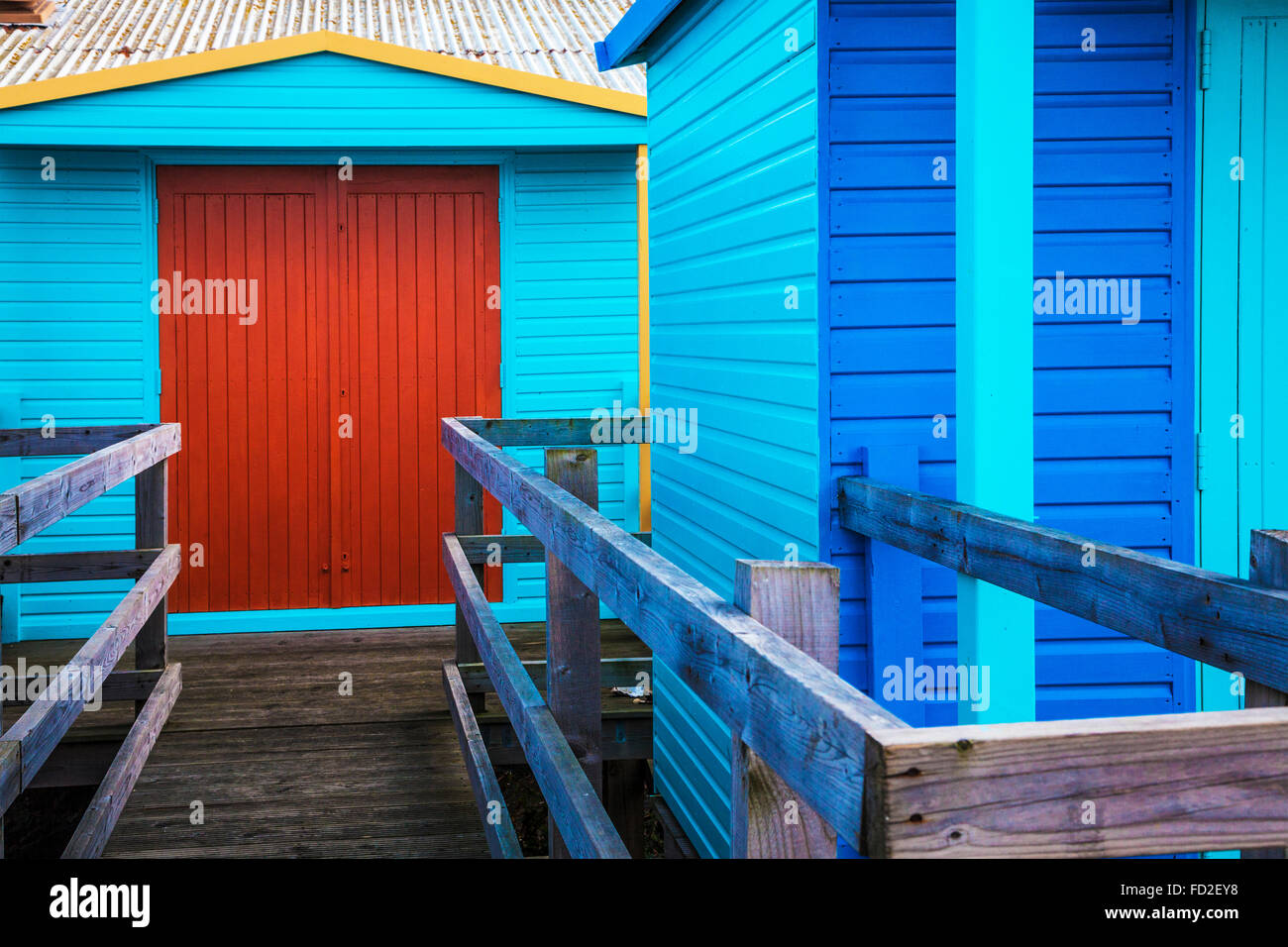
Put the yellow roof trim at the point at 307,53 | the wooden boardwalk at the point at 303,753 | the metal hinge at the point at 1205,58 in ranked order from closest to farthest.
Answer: the metal hinge at the point at 1205,58
the wooden boardwalk at the point at 303,753
the yellow roof trim at the point at 307,53

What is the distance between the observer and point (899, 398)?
11.9ft

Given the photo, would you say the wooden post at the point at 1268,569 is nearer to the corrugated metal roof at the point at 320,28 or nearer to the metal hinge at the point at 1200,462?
the metal hinge at the point at 1200,462

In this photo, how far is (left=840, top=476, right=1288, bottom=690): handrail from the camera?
82.0 inches

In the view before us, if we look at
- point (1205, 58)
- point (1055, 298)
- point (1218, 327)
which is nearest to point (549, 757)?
point (1055, 298)

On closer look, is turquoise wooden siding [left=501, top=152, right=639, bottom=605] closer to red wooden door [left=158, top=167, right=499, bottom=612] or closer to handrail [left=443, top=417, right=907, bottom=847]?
red wooden door [left=158, top=167, right=499, bottom=612]

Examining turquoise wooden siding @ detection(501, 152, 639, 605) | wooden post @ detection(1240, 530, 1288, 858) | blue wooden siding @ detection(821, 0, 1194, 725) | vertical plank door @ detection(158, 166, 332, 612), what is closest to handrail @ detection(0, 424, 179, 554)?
blue wooden siding @ detection(821, 0, 1194, 725)

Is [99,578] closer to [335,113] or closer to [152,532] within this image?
[152,532]

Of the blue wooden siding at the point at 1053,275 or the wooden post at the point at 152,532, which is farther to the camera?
the wooden post at the point at 152,532

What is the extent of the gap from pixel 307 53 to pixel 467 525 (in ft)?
9.40

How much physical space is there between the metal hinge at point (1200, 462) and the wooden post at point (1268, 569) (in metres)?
1.75

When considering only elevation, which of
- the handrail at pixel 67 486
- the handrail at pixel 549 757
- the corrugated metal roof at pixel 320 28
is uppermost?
the corrugated metal roof at pixel 320 28

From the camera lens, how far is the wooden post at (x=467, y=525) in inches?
215

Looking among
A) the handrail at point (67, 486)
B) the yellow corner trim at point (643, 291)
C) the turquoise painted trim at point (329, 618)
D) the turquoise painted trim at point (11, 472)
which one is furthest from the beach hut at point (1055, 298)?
the turquoise painted trim at point (11, 472)

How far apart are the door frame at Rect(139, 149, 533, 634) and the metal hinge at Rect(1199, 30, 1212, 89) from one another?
4413mm
